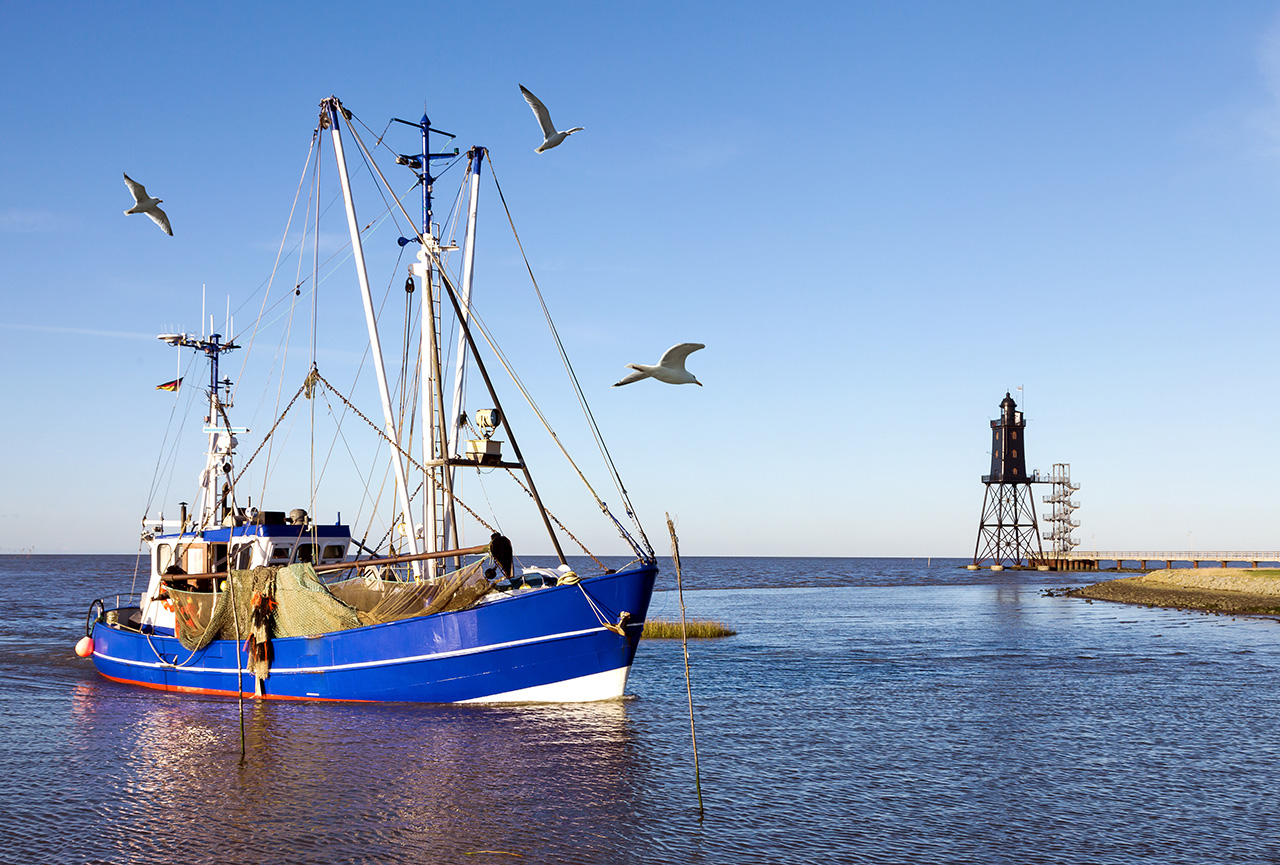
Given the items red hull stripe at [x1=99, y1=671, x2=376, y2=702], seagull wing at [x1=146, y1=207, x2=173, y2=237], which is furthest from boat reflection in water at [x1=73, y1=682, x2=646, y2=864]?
seagull wing at [x1=146, y1=207, x2=173, y2=237]

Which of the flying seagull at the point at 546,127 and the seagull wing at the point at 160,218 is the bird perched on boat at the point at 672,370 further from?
the seagull wing at the point at 160,218

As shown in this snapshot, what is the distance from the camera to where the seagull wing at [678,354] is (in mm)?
14617

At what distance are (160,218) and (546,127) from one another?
9.43m

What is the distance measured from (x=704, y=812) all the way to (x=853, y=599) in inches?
2796

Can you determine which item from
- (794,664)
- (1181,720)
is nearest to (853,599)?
(794,664)

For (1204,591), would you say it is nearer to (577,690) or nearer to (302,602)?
(577,690)

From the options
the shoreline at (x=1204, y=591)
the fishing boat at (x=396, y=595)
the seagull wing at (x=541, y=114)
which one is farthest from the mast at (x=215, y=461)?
the shoreline at (x=1204, y=591)

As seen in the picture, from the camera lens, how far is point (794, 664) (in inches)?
1297

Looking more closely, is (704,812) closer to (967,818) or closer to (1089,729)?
(967,818)

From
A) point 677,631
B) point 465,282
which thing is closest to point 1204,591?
point 677,631

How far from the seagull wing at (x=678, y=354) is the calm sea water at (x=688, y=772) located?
631cm

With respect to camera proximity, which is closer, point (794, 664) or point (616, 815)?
point (616, 815)

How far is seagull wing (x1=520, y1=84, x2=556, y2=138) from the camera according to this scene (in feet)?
64.6

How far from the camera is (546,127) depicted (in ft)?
67.6
